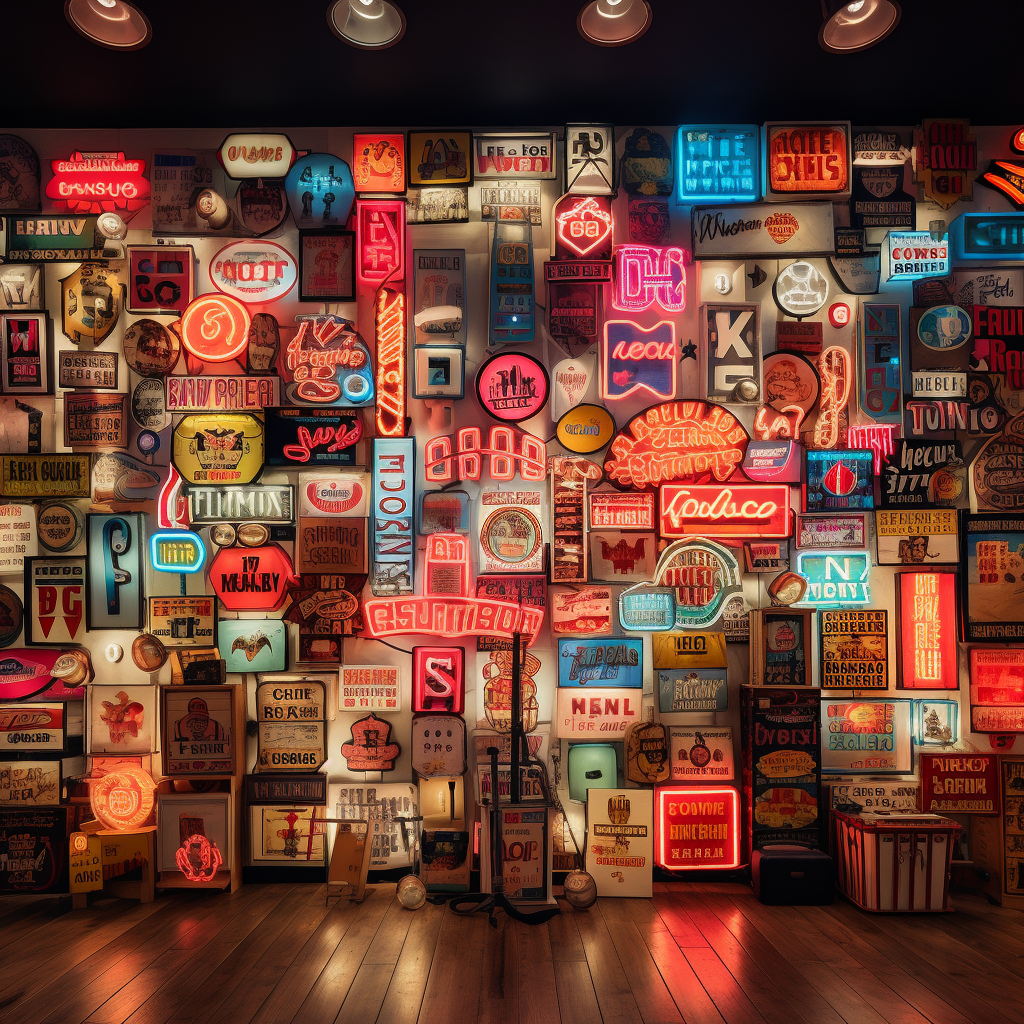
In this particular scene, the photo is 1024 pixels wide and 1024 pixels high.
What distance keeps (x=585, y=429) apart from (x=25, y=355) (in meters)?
3.84

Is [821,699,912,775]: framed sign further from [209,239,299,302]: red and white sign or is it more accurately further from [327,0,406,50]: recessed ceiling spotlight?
[327,0,406,50]: recessed ceiling spotlight

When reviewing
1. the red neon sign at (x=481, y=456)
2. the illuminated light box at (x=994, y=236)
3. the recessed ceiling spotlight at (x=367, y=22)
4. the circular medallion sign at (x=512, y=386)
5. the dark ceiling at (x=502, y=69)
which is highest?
the dark ceiling at (x=502, y=69)

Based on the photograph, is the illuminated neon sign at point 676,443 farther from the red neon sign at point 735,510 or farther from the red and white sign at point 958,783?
the red and white sign at point 958,783

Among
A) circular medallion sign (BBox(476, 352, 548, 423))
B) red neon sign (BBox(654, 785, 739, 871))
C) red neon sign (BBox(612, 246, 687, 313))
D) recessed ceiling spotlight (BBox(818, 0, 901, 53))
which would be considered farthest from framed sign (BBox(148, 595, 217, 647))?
recessed ceiling spotlight (BBox(818, 0, 901, 53))

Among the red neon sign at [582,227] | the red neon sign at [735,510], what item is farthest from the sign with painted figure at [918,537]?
the red neon sign at [582,227]

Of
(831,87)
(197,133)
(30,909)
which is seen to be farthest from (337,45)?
(30,909)

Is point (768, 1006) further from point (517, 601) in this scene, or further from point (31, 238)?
point (31, 238)

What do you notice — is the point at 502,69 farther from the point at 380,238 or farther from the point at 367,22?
the point at 380,238

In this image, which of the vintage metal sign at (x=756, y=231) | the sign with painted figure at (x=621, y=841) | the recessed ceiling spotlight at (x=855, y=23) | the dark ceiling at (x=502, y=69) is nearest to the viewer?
the recessed ceiling spotlight at (x=855, y=23)

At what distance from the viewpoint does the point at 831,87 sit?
5051 mm

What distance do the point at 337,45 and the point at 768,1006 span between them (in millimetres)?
5596

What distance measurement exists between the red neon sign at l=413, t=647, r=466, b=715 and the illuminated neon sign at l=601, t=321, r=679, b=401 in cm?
206

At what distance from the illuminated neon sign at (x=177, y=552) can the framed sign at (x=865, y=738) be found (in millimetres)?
4336

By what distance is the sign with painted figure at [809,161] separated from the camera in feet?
17.2
